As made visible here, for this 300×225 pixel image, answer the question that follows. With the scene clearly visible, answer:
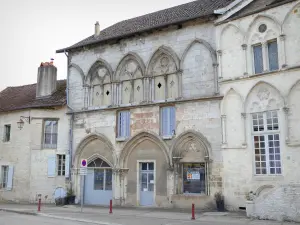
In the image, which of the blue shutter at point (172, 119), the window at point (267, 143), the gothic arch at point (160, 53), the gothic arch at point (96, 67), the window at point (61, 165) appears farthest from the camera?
the window at point (61, 165)

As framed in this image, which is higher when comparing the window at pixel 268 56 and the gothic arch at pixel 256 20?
the gothic arch at pixel 256 20

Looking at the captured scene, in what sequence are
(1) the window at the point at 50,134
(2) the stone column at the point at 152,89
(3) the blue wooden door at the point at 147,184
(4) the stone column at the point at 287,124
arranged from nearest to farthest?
(4) the stone column at the point at 287,124
(3) the blue wooden door at the point at 147,184
(2) the stone column at the point at 152,89
(1) the window at the point at 50,134

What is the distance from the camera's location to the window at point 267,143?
53.2 feet

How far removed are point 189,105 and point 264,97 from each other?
3.73 meters

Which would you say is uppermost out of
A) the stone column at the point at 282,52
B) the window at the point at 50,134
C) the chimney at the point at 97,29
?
the chimney at the point at 97,29

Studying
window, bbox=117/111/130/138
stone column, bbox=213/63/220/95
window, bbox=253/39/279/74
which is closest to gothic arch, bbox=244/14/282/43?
window, bbox=253/39/279/74

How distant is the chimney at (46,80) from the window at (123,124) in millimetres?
5906

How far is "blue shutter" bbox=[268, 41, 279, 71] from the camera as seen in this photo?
54.6 ft

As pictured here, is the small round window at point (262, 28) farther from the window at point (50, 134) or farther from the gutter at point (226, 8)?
the window at point (50, 134)

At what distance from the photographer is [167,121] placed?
1944 centimetres

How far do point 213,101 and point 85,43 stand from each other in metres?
9.26

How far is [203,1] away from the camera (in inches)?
873

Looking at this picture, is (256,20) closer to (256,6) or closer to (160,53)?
(256,6)

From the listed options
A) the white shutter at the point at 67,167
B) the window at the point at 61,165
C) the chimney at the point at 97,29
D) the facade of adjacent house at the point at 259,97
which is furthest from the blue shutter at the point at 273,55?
the window at the point at 61,165
